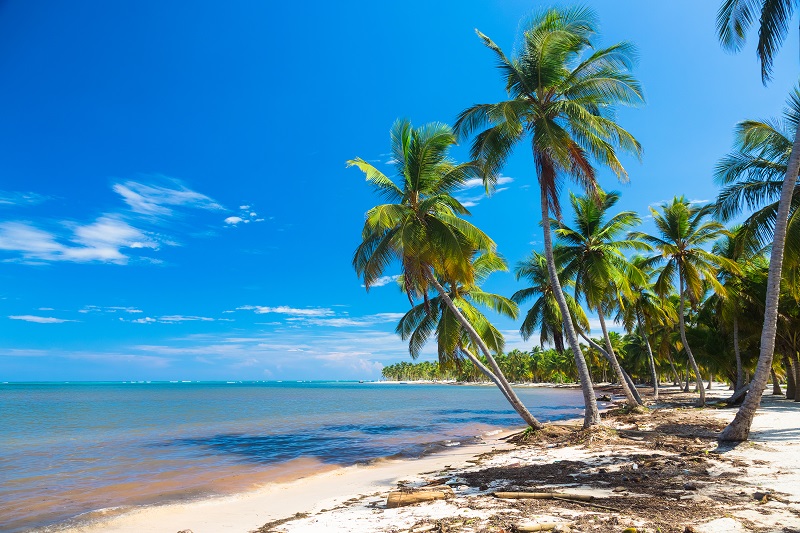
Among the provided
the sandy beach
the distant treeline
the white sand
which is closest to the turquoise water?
the white sand

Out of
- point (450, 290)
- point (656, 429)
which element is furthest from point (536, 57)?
point (656, 429)

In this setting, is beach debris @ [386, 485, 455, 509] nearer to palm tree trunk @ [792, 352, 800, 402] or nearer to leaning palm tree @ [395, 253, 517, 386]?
leaning palm tree @ [395, 253, 517, 386]

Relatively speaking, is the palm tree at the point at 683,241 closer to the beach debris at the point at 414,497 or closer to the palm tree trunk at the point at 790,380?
the palm tree trunk at the point at 790,380

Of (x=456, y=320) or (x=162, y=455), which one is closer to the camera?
(x=162, y=455)

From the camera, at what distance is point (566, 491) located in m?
6.91

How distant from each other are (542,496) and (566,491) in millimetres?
619

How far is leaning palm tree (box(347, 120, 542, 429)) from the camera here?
15.1 m

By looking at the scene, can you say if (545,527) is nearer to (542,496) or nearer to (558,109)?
(542,496)

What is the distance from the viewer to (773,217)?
45.5 feet

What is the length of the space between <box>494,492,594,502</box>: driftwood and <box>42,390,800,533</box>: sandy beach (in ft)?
0.37

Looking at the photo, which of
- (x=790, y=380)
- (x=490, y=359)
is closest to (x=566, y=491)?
(x=490, y=359)

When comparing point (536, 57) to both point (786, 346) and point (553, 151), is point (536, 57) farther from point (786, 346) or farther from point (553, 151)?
point (786, 346)

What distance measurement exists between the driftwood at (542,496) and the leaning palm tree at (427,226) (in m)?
8.43

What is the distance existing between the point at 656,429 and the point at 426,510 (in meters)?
10.6
